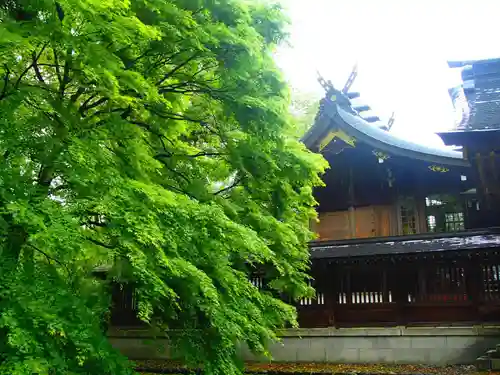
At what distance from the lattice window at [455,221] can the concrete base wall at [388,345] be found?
484 cm

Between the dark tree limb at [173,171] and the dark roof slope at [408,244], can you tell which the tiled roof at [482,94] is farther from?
the dark tree limb at [173,171]

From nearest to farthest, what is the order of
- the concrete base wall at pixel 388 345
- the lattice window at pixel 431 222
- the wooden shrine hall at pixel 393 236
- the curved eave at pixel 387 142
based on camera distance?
the concrete base wall at pixel 388 345
the wooden shrine hall at pixel 393 236
the curved eave at pixel 387 142
the lattice window at pixel 431 222

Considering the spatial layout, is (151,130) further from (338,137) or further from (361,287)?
(338,137)

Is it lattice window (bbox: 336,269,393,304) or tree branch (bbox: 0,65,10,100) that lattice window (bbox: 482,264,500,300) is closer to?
lattice window (bbox: 336,269,393,304)

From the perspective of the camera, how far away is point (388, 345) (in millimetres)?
15273


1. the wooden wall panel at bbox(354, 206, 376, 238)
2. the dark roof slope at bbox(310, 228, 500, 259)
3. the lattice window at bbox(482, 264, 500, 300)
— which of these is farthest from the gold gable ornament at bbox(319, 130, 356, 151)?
the lattice window at bbox(482, 264, 500, 300)

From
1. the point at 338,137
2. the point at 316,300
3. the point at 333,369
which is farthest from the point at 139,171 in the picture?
the point at 338,137

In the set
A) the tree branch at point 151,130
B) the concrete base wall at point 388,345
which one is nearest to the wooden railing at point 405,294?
the concrete base wall at point 388,345

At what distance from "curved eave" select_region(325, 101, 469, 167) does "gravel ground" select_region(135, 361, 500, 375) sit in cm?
696

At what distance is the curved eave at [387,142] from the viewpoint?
57.2 feet

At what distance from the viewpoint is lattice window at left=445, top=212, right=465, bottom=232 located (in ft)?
60.5

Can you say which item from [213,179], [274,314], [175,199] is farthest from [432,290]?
[175,199]

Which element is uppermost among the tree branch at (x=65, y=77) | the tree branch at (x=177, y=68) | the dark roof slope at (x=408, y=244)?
the tree branch at (x=177, y=68)

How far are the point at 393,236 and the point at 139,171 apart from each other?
11861mm
